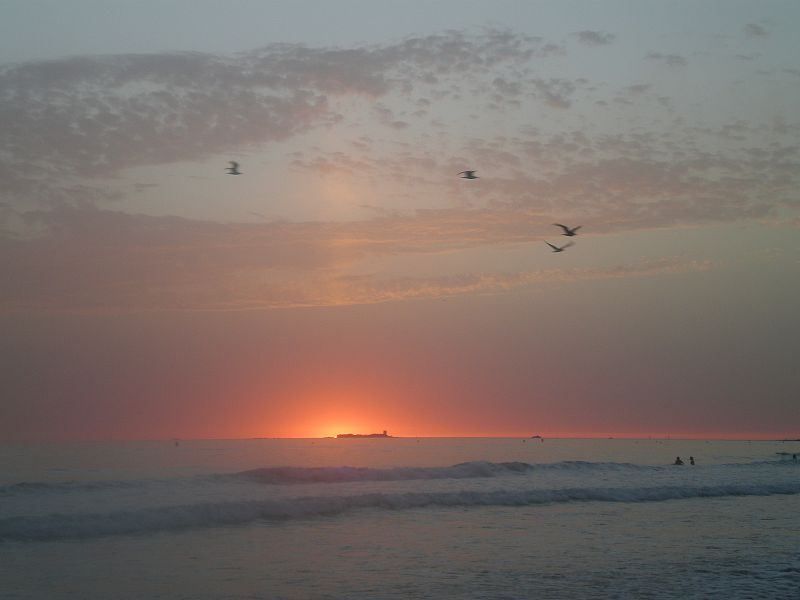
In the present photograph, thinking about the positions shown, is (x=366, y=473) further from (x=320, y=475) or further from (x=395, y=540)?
(x=395, y=540)

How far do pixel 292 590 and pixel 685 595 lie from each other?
8.53 meters

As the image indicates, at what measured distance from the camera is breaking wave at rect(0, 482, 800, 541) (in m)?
27.4

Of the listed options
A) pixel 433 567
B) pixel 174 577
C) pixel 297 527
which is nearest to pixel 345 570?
pixel 433 567

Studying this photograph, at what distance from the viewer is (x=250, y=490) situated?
1607 inches

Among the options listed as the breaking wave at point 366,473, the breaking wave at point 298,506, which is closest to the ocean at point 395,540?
the breaking wave at point 298,506

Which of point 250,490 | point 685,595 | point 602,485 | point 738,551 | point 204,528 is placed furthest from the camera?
point 602,485

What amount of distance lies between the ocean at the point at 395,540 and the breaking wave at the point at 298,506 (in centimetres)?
9

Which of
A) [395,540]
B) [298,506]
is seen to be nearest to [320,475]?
[298,506]

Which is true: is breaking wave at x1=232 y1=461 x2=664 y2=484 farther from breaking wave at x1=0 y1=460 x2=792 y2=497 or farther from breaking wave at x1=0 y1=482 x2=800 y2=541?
breaking wave at x1=0 y1=482 x2=800 y2=541

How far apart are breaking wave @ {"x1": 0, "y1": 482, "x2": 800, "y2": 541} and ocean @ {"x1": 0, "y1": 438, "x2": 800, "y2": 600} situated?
3.7 inches

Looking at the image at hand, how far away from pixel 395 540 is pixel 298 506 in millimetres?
10182

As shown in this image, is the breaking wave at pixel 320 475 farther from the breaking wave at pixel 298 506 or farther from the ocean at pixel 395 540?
Answer: the breaking wave at pixel 298 506

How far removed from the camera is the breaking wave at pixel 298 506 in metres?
27.4

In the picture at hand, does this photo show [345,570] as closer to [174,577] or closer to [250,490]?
[174,577]
